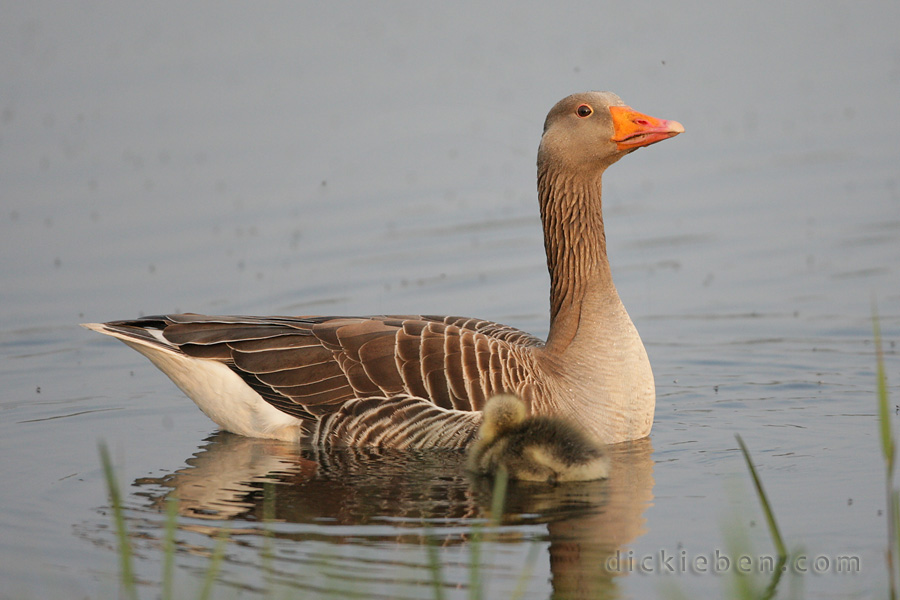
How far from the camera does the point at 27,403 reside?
414 inches

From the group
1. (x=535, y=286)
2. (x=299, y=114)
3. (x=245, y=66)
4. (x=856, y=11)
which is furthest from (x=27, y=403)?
(x=856, y=11)

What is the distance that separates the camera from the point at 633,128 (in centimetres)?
943

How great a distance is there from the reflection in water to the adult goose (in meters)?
0.25

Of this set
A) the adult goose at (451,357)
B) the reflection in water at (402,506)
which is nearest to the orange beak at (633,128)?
the adult goose at (451,357)

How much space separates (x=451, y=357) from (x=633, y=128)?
2.31m

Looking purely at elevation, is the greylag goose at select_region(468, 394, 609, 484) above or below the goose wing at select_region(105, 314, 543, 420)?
below

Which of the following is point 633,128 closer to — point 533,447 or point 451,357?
point 451,357

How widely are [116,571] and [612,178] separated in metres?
11.4

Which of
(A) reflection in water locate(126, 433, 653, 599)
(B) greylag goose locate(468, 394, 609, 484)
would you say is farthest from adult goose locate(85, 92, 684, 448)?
(B) greylag goose locate(468, 394, 609, 484)

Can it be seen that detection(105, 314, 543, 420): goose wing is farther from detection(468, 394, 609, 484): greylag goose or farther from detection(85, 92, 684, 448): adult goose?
detection(468, 394, 609, 484): greylag goose

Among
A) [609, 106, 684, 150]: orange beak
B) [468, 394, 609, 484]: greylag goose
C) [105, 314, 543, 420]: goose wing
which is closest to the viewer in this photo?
[468, 394, 609, 484]: greylag goose

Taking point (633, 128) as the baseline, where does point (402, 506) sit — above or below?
below

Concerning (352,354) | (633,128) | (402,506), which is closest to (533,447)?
(402,506)

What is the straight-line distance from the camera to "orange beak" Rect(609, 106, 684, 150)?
9.37m
